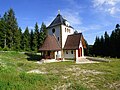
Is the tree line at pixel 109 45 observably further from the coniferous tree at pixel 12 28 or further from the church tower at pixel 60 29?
the coniferous tree at pixel 12 28

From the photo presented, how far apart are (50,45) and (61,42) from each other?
319cm

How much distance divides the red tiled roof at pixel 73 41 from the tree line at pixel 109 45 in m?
22.6

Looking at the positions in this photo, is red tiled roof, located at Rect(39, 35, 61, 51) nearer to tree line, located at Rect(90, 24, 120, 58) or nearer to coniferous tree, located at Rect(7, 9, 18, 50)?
coniferous tree, located at Rect(7, 9, 18, 50)

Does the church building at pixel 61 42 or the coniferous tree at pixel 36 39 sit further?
the coniferous tree at pixel 36 39

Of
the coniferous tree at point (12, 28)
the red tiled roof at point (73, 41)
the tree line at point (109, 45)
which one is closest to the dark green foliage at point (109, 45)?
the tree line at point (109, 45)

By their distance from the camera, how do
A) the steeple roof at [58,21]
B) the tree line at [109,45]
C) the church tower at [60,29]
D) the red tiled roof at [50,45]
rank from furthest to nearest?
the tree line at [109,45], the steeple roof at [58,21], the church tower at [60,29], the red tiled roof at [50,45]

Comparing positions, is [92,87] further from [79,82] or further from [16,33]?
[16,33]

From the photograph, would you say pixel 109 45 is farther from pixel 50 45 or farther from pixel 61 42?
pixel 50 45

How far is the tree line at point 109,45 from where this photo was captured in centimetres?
5562

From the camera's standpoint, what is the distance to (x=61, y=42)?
36.3 m

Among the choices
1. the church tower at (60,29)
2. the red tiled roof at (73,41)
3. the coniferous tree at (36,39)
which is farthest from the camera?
the coniferous tree at (36,39)

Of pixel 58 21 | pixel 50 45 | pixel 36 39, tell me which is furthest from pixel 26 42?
pixel 50 45

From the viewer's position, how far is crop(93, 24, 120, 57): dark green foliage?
55.6 meters

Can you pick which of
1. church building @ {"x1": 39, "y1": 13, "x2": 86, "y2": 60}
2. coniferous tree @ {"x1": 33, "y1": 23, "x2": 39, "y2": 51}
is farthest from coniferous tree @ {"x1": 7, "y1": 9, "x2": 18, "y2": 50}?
church building @ {"x1": 39, "y1": 13, "x2": 86, "y2": 60}
